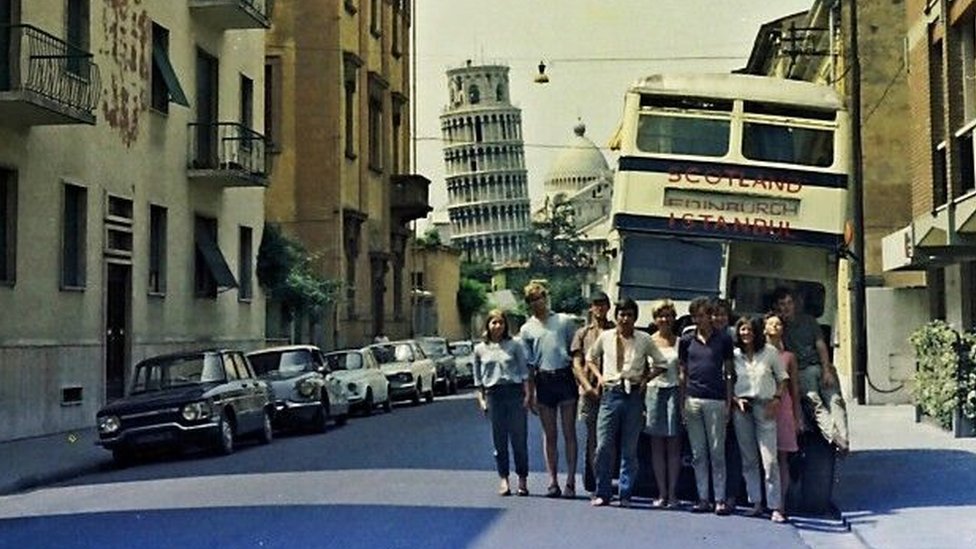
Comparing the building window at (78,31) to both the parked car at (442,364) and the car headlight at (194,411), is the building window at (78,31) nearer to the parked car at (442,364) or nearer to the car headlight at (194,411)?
the car headlight at (194,411)

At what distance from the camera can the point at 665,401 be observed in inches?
491

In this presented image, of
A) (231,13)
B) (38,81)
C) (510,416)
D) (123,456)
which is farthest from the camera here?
(231,13)

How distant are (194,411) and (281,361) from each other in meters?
6.65

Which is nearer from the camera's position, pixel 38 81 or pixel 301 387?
pixel 38 81

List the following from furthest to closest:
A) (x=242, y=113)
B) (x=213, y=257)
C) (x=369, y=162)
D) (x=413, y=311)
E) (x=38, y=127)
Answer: (x=413, y=311), (x=369, y=162), (x=242, y=113), (x=213, y=257), (x=38, y=127)

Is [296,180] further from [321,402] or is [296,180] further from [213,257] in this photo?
[321,402]

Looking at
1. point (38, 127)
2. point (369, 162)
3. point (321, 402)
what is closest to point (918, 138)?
point (321, 402)

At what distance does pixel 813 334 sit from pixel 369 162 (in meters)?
35.9

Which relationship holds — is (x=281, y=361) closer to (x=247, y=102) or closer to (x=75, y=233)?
(x=75, y=233)

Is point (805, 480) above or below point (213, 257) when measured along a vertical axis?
below

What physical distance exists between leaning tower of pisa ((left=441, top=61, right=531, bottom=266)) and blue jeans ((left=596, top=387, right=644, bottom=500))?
137811mm

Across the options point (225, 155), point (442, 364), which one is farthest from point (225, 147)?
point (442, 364)

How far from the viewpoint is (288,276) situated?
36625 mm

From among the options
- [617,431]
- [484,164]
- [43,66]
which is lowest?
[617,431]
